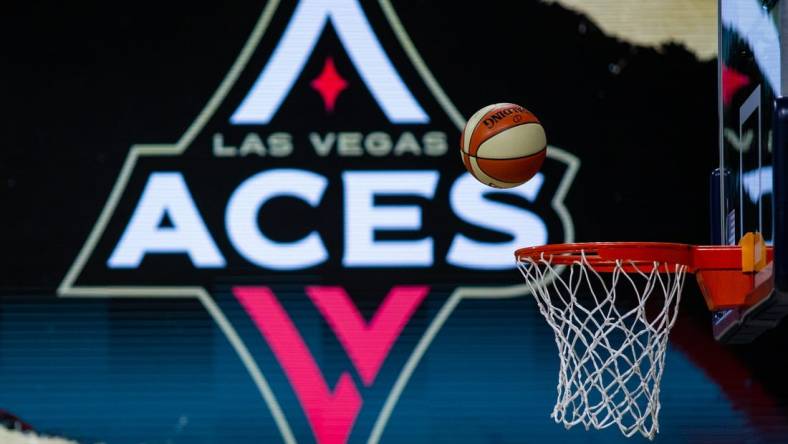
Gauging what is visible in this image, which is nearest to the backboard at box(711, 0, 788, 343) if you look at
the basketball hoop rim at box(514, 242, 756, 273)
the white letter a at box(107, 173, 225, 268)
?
the basketball hoop rim at box(514, 242, 756, 273)

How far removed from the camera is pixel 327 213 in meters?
5.14

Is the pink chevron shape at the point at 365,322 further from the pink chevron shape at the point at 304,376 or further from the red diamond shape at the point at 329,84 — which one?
the red diamond shape at the point at 329,84

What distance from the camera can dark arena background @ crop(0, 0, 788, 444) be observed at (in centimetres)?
503

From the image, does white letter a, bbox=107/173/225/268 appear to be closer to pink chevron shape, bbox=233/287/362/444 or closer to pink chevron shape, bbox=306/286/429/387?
pink chevron shape, bbox=233/287/362/444

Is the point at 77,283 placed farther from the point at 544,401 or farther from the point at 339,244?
the point at 544,401

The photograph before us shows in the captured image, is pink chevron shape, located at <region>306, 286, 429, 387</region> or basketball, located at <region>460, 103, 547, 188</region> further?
pink chevron shape, located at <region>306, 286, 429, 387</region>

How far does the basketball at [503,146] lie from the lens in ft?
12.6

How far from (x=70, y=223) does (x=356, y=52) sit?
1503mm

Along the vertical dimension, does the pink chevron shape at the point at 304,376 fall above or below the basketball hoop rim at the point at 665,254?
above

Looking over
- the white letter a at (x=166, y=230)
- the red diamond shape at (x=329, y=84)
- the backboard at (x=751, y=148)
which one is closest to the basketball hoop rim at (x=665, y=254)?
the backboard at (x=751, y=148)

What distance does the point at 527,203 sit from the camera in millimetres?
5121

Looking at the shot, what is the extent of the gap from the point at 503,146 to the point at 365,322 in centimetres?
150

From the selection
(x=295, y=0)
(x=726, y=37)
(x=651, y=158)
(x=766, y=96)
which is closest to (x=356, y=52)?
(x=295, y=0)

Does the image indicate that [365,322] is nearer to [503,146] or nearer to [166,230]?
[166,230]
